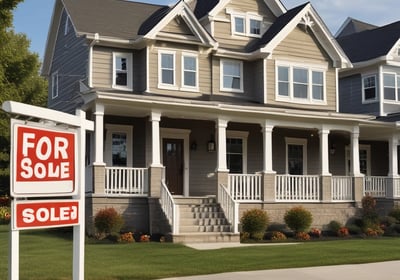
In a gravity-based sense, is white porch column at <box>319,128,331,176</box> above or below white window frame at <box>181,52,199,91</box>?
below

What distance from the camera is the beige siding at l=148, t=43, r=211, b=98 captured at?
22844mm

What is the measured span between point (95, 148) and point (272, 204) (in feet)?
21.9

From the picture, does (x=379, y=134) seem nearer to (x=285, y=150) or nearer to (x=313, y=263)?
(x=285, y=150)

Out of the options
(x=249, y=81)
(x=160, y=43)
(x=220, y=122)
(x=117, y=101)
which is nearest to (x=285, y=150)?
(x=249, y=81)

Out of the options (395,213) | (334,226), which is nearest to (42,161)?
(334,226)

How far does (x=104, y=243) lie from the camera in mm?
18016

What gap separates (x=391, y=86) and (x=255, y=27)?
746cm

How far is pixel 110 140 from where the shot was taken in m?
22.2

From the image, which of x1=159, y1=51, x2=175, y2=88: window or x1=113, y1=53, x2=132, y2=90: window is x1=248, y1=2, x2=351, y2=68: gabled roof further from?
x1=113, y1=53, x2=132, y2=90: window

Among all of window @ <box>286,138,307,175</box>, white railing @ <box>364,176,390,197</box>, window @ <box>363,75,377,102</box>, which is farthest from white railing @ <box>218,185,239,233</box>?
window @ <box>363,75,377,102</box>

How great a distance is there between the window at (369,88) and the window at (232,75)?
7.53 metres

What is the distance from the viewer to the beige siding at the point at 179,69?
2284cm

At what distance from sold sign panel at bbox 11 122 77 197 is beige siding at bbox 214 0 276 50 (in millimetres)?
17882

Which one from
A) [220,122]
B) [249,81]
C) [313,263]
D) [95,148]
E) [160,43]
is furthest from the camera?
[249,81]
